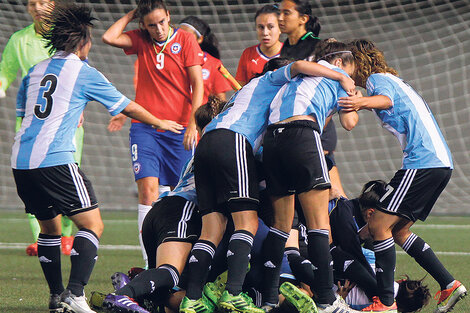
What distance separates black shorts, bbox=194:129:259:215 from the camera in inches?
158

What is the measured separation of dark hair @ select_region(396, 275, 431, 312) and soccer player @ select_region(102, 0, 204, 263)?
205 cm

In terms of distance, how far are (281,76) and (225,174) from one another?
0.67 meters

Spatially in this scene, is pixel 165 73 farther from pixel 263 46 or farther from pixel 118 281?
pixel 118 281

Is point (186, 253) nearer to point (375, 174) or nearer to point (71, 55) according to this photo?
point (71, 55)

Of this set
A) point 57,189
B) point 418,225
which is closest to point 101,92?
point 57,189

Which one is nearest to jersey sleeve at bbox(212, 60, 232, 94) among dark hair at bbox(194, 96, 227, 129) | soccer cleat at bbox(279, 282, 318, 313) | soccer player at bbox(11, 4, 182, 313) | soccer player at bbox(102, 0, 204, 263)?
soccer player at bbox(102, 0, 204, 263)

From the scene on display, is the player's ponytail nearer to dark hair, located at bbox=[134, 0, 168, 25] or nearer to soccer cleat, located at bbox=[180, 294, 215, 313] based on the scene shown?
dark hair, located at bbox=[134, 0, 168, 25]

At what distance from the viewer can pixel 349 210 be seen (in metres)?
4.58

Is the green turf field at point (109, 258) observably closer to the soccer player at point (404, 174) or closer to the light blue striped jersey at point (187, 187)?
the soccer player at point (404, 174)

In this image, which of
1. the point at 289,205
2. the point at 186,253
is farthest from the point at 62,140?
the point at 289,205

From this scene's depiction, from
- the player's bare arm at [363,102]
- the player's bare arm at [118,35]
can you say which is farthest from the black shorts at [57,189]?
the player's bare arm at [118,35]

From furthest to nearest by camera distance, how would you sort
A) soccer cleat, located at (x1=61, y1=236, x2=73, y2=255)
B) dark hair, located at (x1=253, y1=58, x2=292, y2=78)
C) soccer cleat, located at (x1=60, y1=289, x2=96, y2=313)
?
soccer cleat, located at (x1=61, y1=236, x2=73, y2=255) → dark hair, located at (x1=253, y1=58, x2=292, y2=78) → soccer cleat, located at (x1=60, y1=289, x2=96, y2=313)

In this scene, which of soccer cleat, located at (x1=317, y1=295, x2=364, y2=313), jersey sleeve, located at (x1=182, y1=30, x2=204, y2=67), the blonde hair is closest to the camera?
soccer cleat, located at (x1=317, y1=295, x2=364, y2=313)

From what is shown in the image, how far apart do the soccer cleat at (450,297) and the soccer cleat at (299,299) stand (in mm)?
879
